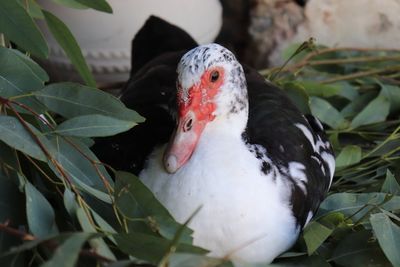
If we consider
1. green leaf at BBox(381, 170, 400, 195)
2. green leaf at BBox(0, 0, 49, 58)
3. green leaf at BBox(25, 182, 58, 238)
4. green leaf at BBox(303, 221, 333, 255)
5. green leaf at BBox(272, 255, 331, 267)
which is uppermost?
green leaf at BBox(0, 0, 49, 58)

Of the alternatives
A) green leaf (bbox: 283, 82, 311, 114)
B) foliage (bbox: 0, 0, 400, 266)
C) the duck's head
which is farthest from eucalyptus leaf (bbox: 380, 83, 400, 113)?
the duck's head

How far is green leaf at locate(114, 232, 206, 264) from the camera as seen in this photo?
789 mm

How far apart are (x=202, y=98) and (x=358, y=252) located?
0.93 feet

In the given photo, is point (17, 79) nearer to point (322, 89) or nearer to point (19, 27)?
point (19, 27)

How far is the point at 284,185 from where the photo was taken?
1.05 meters

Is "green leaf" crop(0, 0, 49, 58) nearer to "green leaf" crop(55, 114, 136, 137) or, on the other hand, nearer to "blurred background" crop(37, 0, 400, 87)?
"green leaf" crop(55, 114, 136, 137)

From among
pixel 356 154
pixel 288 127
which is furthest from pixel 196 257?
pixel 356 154

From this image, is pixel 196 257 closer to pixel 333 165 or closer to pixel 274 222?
pixel 274 222

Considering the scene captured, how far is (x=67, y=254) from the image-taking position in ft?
2.27

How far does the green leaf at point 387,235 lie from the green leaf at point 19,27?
1.44 feet

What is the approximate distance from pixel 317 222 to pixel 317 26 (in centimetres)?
76

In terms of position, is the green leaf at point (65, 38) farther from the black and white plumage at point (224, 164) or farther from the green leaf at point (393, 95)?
the green leaf at point (393, 95)

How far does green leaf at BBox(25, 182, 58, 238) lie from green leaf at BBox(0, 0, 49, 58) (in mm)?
156

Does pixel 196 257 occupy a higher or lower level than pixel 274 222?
higher
